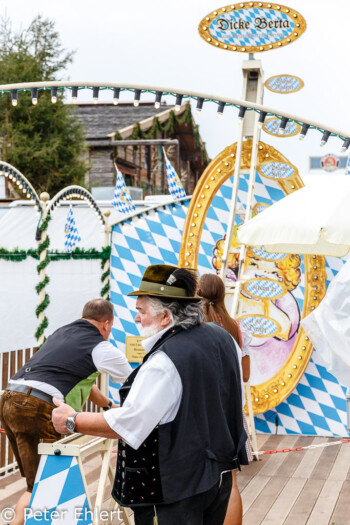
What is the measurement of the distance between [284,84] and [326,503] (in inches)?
138

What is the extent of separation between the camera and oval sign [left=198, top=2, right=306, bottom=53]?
667 centimetres

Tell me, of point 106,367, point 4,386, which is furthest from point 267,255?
point 106,367

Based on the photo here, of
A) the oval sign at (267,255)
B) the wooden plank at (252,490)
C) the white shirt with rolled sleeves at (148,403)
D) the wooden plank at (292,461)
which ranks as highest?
the white shirt with rolled sleeves at (148,403)

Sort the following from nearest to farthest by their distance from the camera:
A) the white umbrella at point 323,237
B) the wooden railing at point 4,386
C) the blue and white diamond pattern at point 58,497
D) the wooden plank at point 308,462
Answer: the blue and white diamond pattern at point 58,497
the white umbrella at point 323,237
the wooden railing at point 4,386
the wooden plank at point 308,462

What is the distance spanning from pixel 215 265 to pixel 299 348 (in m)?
1.20

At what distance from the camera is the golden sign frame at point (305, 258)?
736 cm

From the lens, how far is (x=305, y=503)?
5.15 metres

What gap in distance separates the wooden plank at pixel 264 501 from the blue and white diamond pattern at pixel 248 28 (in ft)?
12.9

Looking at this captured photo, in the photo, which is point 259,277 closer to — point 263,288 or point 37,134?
point 263,288

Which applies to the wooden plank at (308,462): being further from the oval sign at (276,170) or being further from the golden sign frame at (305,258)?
the oval sign at (276,170)

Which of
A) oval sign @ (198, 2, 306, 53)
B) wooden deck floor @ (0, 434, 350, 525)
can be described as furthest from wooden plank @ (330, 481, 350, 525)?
oval sign @ (198, 2, 306, 53)

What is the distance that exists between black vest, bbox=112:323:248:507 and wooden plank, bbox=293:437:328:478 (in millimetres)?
3440

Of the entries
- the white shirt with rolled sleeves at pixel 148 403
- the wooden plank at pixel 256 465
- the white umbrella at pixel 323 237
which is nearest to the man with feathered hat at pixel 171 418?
the white shirt with rolled sleeves at pixel 148 403

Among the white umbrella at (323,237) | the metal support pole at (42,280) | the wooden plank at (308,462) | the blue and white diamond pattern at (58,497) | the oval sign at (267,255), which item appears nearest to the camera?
the blue and white diamond pattern at (58,497)
